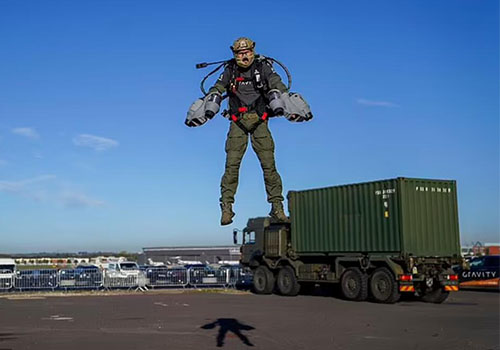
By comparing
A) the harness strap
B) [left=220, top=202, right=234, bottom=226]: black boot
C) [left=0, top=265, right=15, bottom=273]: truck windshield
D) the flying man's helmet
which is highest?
the flying man's helmet

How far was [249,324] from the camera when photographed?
17.6 meters

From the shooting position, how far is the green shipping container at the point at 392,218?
2378 centimetres

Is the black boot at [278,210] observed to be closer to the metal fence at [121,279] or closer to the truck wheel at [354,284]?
the truck wheel at [354,284]

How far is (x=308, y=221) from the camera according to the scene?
27.6m

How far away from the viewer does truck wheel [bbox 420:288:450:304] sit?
80.7 ft

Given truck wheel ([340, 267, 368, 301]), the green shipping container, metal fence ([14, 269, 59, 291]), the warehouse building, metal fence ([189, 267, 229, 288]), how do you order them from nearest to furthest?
the green shipping container → truck wheel ([340, 267, 368, 301]) → metal fence ([14, 269, 59, 291]) → metal fence ([189, 267, 229, 288]) → the warehouse building

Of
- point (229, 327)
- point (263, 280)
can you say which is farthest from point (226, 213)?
point (263, 280)

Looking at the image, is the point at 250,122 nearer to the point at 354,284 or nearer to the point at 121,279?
the point at 354,284

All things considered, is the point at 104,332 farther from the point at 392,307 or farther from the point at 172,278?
the point at 172,278

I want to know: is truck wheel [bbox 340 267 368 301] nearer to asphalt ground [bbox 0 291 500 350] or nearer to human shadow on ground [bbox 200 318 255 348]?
asphalt ground [bbox 0 291 500 350]

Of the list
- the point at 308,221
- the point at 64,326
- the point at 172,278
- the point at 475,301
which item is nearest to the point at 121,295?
the point at 172,278

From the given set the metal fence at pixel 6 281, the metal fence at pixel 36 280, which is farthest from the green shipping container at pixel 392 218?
the metal fence at pixel 6 281

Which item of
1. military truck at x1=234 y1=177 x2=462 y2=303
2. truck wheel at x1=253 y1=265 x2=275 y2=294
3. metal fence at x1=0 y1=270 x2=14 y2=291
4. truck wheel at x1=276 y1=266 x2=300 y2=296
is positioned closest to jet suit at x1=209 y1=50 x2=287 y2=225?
military truck at x1=234 y1=177 x2=462 y2=303

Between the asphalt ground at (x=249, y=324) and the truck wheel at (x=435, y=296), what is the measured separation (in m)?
0.45
